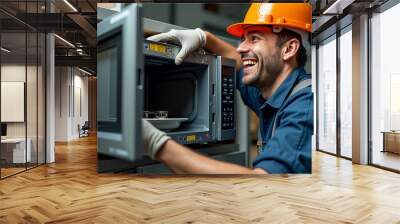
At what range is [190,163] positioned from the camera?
3.40 m

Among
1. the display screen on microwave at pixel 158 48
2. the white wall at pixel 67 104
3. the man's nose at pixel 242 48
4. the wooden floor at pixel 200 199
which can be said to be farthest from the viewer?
the white wall at pixel 67 104

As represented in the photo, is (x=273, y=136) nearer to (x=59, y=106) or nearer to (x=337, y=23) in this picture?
(x=337, y=23)

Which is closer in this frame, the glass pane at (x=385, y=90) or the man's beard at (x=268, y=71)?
the man's beard at (x=268, y=71)

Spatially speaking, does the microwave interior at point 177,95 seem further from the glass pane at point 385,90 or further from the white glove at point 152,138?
the glass pane at point 385,90

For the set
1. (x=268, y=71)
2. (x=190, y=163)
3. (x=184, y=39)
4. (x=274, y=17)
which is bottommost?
(x=190, y=163)

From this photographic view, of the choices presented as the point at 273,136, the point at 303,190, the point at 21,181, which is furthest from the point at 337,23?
the point at 21,181

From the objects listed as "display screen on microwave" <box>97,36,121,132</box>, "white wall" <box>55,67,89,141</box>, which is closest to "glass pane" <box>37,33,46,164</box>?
"display screen on microwave" <box>97,36,121,132</box>

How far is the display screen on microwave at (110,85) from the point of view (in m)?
2.40

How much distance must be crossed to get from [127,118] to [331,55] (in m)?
6.97

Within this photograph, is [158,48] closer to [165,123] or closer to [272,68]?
[165,123]

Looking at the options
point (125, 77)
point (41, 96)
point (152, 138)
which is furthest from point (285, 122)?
Answer: point (41, 96)

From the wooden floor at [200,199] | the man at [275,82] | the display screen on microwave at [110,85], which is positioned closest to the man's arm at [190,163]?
the man at [275,82]

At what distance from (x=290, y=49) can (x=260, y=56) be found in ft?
0.90

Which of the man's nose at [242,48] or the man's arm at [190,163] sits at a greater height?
the man's nose at [242,48]
